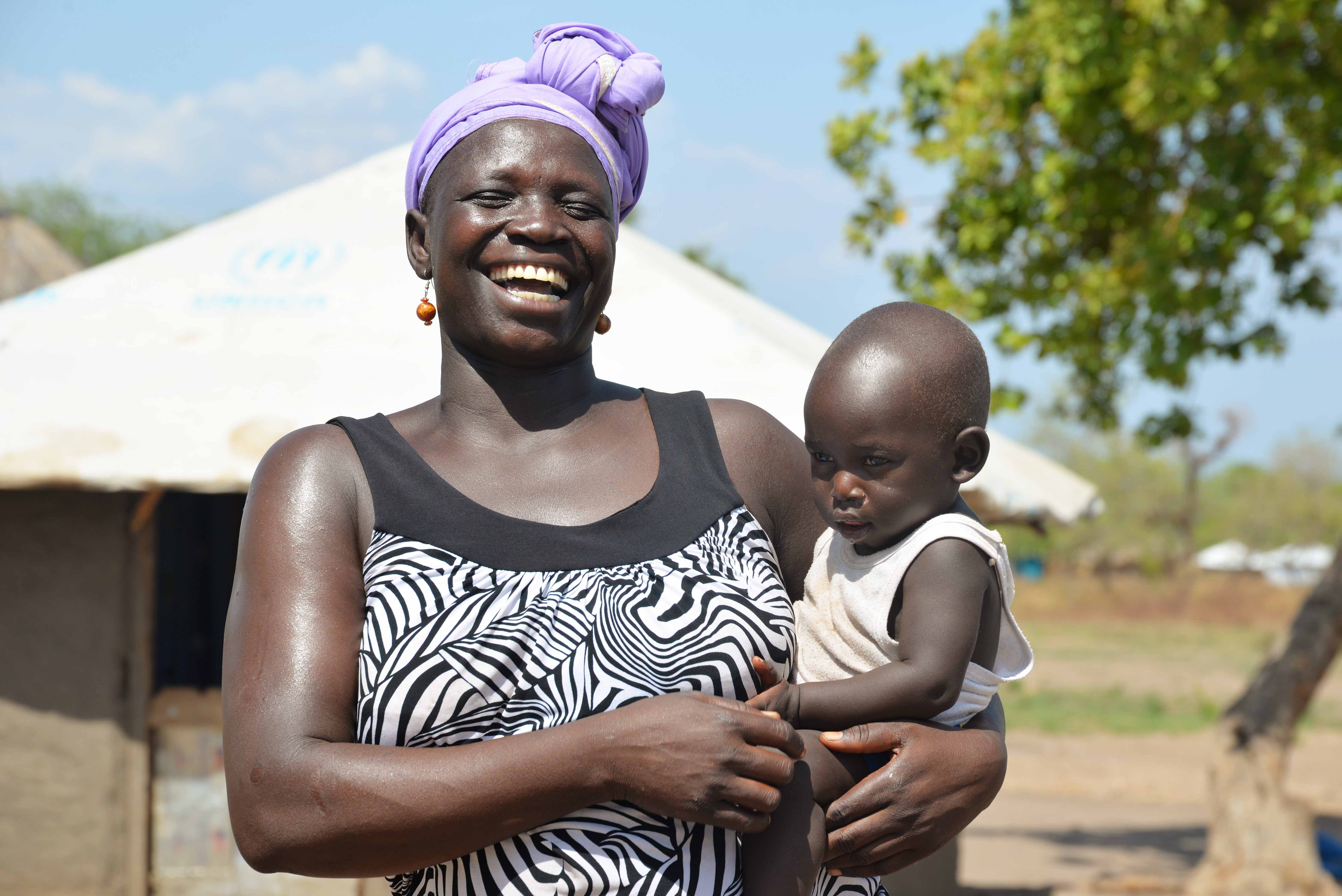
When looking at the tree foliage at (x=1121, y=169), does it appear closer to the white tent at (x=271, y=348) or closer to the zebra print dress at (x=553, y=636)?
the white tent at (x=271, y=348)

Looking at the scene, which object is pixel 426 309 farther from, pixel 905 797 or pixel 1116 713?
pixel 1116 713

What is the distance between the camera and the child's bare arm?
5.80ft

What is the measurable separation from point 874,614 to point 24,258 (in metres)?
8.70

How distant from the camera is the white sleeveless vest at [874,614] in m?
1.85

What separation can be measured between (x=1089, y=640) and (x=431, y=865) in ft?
91.3

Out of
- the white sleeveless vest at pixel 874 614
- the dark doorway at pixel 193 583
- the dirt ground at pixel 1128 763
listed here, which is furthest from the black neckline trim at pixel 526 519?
the dirt ground at pixel 1128 763

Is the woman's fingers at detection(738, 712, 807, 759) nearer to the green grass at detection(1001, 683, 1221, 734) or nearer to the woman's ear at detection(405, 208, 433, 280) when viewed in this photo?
the woman's ear at detection(405, 208, 433, 280)

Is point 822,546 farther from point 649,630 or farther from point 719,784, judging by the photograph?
point 719,784

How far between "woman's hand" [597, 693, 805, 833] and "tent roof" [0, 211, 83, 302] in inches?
330

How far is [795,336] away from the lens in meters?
6.52

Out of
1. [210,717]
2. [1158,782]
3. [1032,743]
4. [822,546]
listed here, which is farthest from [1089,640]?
[822,546]

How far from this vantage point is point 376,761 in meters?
1.50

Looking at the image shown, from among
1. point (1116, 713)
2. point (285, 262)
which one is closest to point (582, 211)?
point (285, 262)

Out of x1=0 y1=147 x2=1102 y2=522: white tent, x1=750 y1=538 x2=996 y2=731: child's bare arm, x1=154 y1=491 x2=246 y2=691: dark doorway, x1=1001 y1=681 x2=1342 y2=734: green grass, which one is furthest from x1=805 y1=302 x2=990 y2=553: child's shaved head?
x1=1001 y1=681 x2=1342 y2=734: green grass
